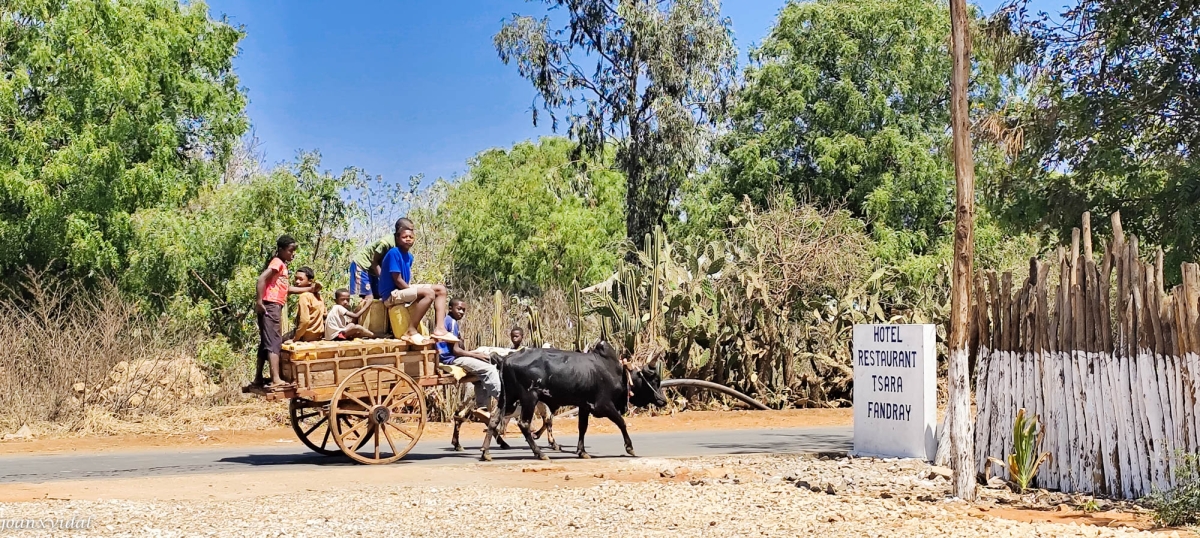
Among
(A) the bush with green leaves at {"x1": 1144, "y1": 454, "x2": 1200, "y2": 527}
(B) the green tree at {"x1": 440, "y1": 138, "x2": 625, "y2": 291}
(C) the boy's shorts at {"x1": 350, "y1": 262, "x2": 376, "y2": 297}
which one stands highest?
(B) the green tree at {"x1": 440, "y1": 138, "x2": 625, "y2": 291}

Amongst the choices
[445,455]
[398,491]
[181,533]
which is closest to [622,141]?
[445,455]

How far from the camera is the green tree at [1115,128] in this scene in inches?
729

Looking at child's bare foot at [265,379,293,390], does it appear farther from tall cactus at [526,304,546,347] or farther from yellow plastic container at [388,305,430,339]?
tall cactus at [526,304,546,347]

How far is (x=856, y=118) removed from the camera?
35656 mm

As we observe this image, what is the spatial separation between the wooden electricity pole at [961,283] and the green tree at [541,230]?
29.1 m

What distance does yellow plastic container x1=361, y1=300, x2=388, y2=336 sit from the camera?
13781mm

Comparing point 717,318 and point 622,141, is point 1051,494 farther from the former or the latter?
point 622,141

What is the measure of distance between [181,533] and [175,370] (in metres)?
12.7

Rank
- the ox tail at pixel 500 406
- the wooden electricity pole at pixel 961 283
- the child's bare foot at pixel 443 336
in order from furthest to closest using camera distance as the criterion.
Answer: the ox tail at pixel 500 406
the child's bare foot at pixel 443 336
the wooden electricity pole at pixel 961 283

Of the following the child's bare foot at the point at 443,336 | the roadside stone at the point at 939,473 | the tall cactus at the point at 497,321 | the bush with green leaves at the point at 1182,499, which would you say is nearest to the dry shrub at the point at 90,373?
the tall cactus at the point at 497,321

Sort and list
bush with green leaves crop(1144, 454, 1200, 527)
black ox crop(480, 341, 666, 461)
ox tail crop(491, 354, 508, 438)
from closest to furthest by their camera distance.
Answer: bush with green leaves crop(1144, 454, 1200, 527) → black ox crop(480, 341, 666, 461) → ox tail crop(491, 354, 508, 438)

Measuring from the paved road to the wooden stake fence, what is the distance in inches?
153
